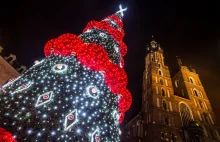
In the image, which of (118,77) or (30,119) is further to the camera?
(118,77)

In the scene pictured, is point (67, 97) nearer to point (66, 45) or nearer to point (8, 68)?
point (66, 45)

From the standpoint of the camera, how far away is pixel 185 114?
30391 mm

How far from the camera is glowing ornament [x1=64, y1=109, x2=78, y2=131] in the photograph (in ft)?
15.6

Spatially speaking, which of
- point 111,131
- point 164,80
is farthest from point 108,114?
point 164,80

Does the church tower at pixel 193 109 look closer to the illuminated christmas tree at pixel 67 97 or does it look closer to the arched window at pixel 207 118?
the arched window at pixel 207 118

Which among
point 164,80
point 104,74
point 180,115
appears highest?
point 164,80

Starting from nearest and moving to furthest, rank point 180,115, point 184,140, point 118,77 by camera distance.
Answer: point 118,77, point 184,140, point 180,115

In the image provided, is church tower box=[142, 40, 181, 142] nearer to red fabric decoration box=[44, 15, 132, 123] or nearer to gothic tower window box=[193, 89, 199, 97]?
gothic tower window box=[193, 89, 199, 97]

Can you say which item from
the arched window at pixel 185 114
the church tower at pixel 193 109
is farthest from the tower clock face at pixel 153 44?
the arched window at pixel 185 114

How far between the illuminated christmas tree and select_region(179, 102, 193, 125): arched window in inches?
1010

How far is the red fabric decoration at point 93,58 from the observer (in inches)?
239

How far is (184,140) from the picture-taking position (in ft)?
84.5

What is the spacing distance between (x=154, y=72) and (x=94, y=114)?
32.5 metres

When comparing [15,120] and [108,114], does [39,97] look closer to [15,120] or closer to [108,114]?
[15,120]
